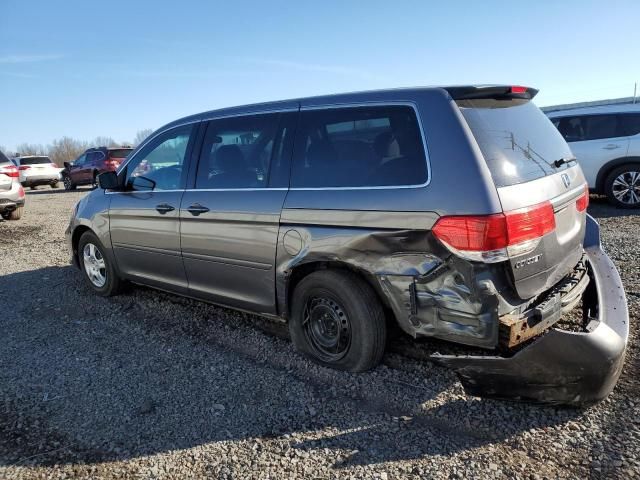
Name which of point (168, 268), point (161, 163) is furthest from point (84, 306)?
point (161, 163)

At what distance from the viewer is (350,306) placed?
3062mm

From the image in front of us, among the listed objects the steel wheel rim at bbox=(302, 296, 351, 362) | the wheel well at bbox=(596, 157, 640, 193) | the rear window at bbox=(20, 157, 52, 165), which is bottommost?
the steel wheel rim at bbox=(302, 296, 351, 362)

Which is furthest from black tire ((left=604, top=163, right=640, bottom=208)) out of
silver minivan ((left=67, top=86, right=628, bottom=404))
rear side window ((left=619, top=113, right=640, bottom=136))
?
silver minivan ((left=67, top=86, right=628, bottom=404))

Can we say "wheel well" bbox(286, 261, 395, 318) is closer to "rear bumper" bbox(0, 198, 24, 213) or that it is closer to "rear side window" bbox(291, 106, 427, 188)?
"rear side window" bbox(291, 106, 427, 188)

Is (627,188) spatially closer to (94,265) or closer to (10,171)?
(94,265)

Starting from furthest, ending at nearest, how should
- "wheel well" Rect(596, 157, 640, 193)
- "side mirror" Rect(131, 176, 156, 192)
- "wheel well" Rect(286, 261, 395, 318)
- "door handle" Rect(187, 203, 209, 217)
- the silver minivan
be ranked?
"wheel well" Rect(596, 157, 640, 193), "side mirror" Rect(131, 176, 156, 192), "door handle" Rect(187, 203, 209, 217), "wheel well" Rect(286, 261, 395, 318), the silver minivan

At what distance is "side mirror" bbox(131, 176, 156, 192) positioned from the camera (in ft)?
14.5

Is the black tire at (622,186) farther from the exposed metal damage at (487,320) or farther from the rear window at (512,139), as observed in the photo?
the exposed metal damage at (487,320)

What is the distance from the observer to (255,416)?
2855 millimetres

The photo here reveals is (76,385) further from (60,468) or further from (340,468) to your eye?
Answer: (340,468)

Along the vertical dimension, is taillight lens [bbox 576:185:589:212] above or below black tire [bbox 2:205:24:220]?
above

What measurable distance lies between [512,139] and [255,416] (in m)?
2.29

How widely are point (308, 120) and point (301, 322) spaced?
1.45 metres

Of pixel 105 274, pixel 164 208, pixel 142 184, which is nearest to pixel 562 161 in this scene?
pixel 164 208
